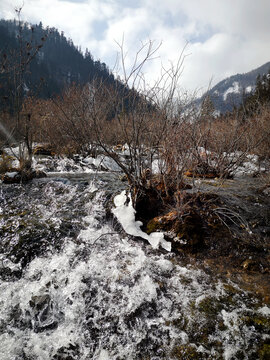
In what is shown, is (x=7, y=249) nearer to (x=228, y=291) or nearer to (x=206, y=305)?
(x=206, y=305)

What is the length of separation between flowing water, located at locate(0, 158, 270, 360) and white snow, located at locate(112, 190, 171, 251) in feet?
0.40

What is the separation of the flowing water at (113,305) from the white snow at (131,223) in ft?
0.40

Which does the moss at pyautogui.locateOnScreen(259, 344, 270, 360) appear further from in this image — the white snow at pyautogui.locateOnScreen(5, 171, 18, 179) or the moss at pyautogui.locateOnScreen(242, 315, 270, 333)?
the white snow at pyautogui.locateOnScreen(5, 171, 18, 179)

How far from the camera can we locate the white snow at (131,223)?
2.46 meters

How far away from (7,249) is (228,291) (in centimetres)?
258

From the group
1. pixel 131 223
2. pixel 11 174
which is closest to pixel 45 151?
pixel 11 174

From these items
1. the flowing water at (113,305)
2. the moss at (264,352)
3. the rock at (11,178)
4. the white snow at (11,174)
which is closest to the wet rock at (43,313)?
the flowing water at (113,305)

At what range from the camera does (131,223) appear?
2.85 m

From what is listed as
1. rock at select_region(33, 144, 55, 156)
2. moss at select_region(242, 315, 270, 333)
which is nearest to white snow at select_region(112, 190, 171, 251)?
moss at select_region(242, 315, 270, 333)

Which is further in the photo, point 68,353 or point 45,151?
point 45,151

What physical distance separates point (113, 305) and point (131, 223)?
1.26 metres

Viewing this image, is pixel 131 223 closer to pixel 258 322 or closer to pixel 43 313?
pixel 43 313

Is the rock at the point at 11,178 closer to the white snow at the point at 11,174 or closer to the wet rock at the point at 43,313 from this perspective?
the white snow at the point at 11,174

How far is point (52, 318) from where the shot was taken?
1.63m
